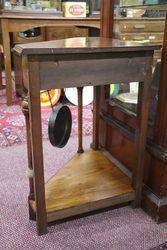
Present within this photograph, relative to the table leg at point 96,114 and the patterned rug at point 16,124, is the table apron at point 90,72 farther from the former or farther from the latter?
the patterned rug at point 16,124

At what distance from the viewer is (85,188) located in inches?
51.5

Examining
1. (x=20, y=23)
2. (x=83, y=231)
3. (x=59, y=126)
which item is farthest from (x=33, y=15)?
(x=83, y=231)

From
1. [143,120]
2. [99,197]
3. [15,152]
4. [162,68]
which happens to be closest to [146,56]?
[162,68]

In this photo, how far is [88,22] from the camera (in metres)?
2.73

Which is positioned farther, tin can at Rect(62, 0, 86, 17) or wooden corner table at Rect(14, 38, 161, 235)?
tin can at Rect(62, 0, 86, 17)

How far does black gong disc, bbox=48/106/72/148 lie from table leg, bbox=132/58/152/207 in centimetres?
34

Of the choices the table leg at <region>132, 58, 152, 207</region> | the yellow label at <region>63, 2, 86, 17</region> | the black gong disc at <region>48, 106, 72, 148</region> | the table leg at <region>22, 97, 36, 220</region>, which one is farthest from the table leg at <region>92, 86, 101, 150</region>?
the yellow label at <region>63, 2, 86, 17</region>

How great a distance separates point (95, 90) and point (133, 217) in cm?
67

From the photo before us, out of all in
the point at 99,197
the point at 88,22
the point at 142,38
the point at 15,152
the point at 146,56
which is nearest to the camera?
the point at 146,56

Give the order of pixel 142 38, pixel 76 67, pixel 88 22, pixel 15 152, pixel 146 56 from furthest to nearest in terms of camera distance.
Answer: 1. pixel 88 22
2. pixel 15 152
3. pixel 142 38
4. pixel 146 56
5. pixel 76 67

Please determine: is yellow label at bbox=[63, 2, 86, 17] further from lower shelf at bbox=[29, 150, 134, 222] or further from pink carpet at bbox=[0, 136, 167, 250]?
pink carpet at bbox=[0, 136, 167, 250]

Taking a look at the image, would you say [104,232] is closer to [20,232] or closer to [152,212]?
[152,212]

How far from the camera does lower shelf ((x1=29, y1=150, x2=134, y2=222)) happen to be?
118 cm

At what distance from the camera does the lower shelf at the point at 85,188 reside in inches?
46.6
